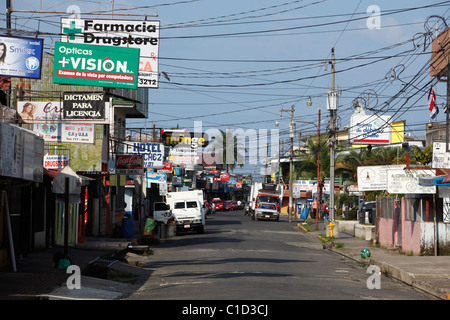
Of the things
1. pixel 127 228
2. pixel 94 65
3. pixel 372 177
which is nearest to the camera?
pixel 94 65

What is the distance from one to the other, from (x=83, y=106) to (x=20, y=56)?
11.8 ft

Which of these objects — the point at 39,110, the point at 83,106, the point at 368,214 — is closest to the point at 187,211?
the point at 368,214

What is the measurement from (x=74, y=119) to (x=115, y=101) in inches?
753

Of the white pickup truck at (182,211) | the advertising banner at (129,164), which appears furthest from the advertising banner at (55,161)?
the white pickup truck at (182,211)

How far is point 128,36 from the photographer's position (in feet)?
105

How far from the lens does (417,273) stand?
1872cm

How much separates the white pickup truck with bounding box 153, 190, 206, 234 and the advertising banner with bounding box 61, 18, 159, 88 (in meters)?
10.9

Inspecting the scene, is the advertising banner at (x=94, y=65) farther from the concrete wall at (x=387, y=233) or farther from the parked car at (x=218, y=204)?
the parked car at (x=218, y=204)

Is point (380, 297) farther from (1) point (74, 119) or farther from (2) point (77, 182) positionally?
(1) point (74, 119)

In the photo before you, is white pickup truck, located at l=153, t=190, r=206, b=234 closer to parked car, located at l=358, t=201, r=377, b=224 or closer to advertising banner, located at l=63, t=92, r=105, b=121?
parked car, located at l=358, t=201, r=377, b=224

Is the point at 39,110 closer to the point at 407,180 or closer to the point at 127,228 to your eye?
the point at 127,228

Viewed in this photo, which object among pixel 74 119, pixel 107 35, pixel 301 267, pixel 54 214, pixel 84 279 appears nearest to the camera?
pixel 84 279

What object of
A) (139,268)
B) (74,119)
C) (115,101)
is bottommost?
(139,268)

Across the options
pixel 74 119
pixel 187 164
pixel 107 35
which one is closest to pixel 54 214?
pixel 74 119
